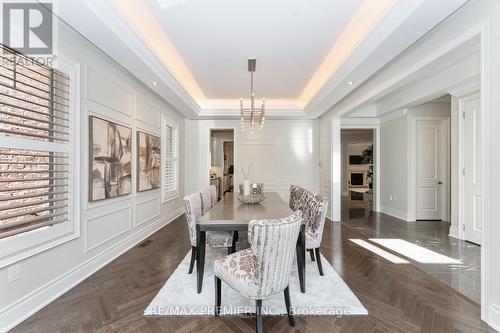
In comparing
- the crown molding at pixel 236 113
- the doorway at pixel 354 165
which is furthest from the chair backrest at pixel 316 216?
the doorway at pixel 354 165

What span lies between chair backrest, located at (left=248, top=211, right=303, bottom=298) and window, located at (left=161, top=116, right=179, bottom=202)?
3870 millimetres

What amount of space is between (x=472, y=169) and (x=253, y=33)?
13.6 ft

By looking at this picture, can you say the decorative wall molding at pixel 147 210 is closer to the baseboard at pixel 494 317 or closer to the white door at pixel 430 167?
the baseboard at pixel 494 317

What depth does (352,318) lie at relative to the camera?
203cm

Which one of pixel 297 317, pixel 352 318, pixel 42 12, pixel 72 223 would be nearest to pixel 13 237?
pixel 72 223

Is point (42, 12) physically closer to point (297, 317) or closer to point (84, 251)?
point (84, 251)

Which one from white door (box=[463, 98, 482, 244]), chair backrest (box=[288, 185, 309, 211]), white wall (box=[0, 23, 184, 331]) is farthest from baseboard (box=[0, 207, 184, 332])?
white door (box=[463, 98, 482, 244])

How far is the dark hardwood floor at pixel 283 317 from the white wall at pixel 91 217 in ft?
0.50

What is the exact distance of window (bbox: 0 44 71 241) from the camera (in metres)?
1.92

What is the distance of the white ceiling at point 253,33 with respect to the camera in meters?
2.61

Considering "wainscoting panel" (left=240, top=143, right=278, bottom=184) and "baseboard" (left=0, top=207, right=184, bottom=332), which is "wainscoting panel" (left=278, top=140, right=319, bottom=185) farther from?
"baseboard" (left=0, top=207, right=184, bottom=332)

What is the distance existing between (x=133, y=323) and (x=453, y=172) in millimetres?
5437

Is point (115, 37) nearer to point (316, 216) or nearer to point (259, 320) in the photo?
point (316, 216)

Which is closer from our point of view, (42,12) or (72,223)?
(42,12)
